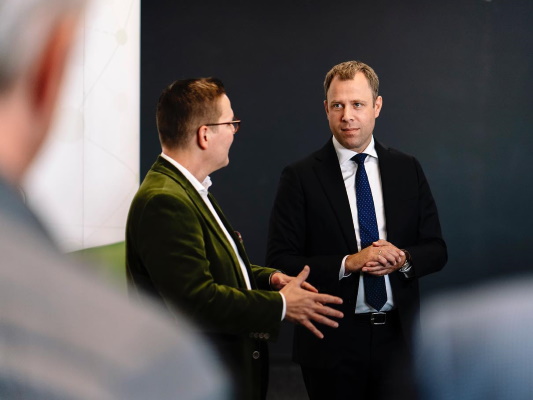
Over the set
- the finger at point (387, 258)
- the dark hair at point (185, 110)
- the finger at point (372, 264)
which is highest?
the dark hair at point (185, 110)

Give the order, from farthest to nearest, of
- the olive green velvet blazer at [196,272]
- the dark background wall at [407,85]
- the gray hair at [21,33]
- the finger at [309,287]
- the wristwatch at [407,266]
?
the dark background wall at [407,85] → the wristwatch at [407,266] → the finger at [309,287] → the olive green velvet blazer at [196,272] → the gray hair at [21,33]

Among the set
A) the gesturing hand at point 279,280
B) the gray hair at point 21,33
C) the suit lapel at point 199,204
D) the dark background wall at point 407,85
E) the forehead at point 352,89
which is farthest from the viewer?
the dark background wall at point 407,85

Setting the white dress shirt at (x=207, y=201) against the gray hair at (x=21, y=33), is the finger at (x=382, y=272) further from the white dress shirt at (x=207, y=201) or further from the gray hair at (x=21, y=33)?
the gray hair at (x=21, y=33)

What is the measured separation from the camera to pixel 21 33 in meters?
1.51

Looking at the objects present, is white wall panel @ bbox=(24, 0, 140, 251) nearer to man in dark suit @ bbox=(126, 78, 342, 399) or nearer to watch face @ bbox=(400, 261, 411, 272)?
man in dark suit @ bbox=(126, 78, 342, 399)

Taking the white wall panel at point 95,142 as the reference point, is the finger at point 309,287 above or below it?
below

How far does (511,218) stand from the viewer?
16.3 feet

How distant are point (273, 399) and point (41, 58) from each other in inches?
136

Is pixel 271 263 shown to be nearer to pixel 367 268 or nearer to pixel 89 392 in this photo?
pixel 367 268

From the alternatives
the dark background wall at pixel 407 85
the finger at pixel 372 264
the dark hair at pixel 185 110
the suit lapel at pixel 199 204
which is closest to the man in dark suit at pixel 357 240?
the finger at pixel 372 264

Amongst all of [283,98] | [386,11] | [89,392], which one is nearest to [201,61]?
[283,98]

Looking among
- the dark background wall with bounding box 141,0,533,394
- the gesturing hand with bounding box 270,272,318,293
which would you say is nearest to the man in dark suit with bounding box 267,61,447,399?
the gesturing hand with bounding box 270,272,318,293

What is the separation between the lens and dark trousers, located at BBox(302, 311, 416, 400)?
2.50m

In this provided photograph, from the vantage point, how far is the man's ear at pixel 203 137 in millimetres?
1969
